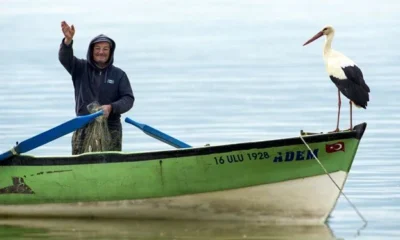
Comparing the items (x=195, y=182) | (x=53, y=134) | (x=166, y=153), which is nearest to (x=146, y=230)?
(x=195, y=182)

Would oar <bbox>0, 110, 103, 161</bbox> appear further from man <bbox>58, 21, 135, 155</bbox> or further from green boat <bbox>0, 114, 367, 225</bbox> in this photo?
man <bbox>58, 21, 135, 155</bbox>

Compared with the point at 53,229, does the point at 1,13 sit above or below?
above

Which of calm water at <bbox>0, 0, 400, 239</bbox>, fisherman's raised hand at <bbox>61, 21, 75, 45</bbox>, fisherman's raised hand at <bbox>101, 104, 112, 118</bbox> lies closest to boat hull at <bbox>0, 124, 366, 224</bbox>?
calm water at <bbox>0, 0, 400, 239</bbox>

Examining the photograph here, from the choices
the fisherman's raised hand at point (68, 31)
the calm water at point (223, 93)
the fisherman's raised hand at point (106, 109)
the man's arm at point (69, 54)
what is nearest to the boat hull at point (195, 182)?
the calm water at point (223, 93)

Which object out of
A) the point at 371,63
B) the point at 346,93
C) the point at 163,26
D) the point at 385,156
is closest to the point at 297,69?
the point at 371,63

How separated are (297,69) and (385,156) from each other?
1470 centimetres

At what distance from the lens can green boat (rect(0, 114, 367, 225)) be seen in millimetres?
15188

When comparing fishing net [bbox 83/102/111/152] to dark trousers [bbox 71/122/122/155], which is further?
dark trousers [bbox 71/122/122/155]

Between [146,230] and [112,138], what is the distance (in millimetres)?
1236

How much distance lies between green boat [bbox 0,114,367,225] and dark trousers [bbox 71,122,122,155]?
2.19 ft

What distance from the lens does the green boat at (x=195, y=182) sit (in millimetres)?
15188

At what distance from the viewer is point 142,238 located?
15062 millimetres

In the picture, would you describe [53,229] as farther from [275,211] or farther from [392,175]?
[392,175]

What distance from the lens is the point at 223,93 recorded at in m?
28.8
